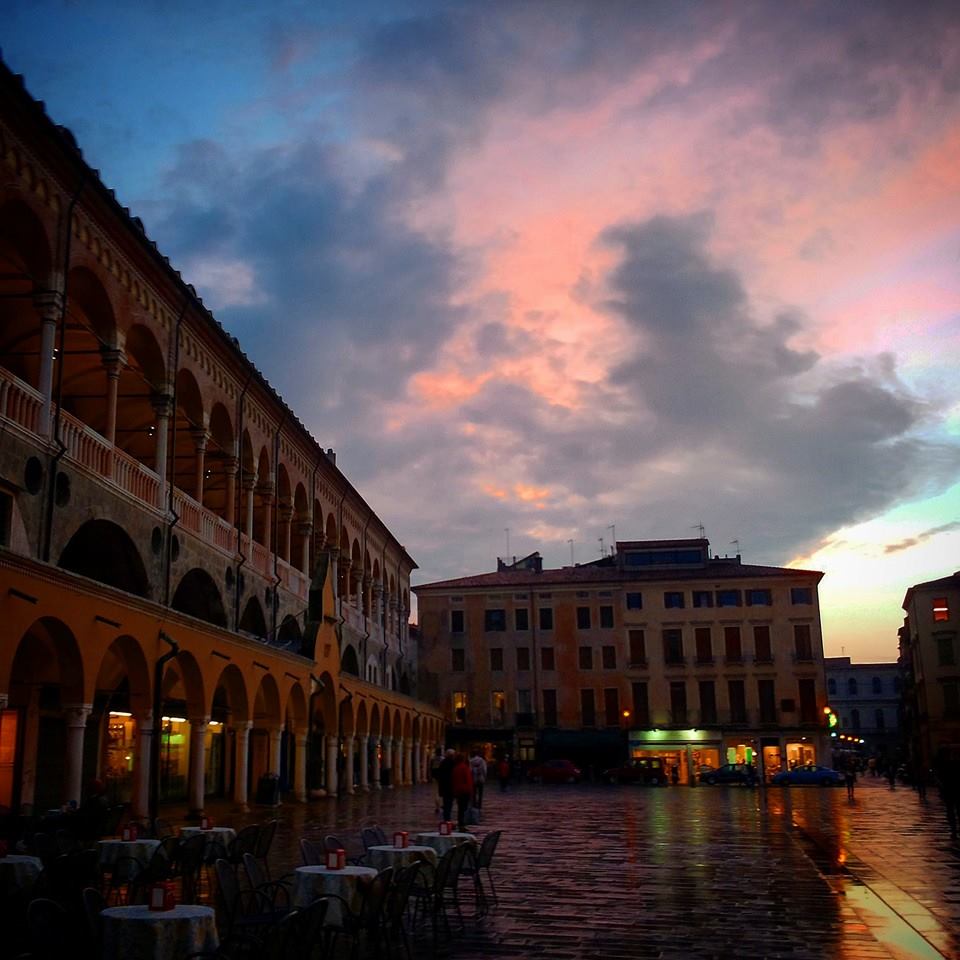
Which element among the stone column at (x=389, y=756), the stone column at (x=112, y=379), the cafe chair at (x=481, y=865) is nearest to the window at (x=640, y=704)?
the stone column at (x=389, y=756)

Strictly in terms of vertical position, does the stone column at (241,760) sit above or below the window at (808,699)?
below

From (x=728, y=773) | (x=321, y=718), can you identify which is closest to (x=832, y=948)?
(x=321, y=718)

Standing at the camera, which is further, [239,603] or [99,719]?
[239,603]

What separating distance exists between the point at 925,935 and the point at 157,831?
904cm

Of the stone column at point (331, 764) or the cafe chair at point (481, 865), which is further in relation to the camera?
the stone column at point (331, 764)

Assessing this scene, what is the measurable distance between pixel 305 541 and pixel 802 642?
35.4 metres

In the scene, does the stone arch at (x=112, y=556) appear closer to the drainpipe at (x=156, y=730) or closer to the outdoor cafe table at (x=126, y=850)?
the drainpipe at (x=156, y=730)

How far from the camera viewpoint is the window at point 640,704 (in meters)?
60.2

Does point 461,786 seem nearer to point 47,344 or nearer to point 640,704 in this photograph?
point 47,344

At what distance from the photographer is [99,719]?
75.9 feet

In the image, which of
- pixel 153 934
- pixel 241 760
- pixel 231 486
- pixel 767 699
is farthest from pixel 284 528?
pixel 767 699

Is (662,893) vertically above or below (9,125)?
below

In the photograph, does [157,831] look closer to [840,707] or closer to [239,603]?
[239,603]

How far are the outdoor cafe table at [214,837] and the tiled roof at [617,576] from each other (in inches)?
1941
